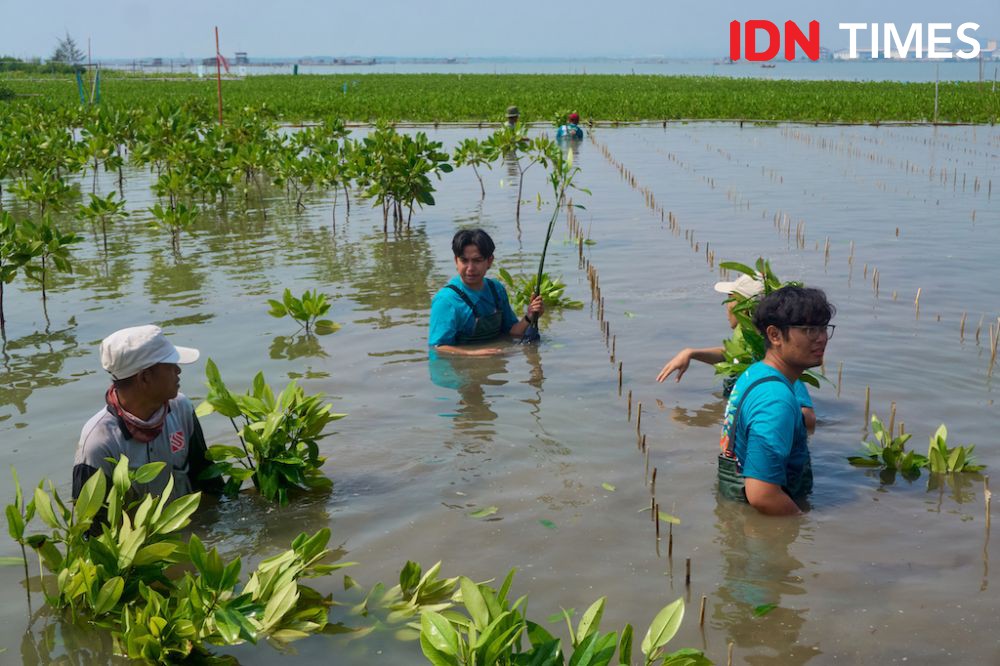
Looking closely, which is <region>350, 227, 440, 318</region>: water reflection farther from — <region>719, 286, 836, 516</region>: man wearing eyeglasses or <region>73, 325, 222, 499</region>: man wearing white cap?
<region>719, 286, 836, 516</region>: man wearing eyeglasses

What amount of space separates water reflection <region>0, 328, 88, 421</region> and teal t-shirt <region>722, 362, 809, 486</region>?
452 centimetres

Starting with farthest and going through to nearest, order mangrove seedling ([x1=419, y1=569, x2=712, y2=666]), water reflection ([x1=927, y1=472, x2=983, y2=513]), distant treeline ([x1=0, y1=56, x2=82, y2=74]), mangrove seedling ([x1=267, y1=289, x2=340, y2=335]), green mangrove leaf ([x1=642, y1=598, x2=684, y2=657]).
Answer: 1. distant treeline ([x1=0, y1=56, x2=82, y2=74])
2. mangrove seedling ([x1=267, y1=289, x2=340, y2=335])
3. water reflection ([x1=927, y1=472, x2=983, y2=513])
4. green mangrove leaf ([x1=642, y1=598, x2=684, y2=657])
5. mangrove seedling ([x1=419, y1=569, x2=712, y2=666])

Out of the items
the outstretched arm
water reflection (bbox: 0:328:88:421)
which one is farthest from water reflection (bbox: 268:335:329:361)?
the outstretched arm

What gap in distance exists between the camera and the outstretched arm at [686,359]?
5.61 m

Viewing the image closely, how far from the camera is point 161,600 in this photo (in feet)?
11.5

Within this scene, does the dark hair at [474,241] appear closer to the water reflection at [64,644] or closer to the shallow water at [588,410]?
the shallow water at [588,410]

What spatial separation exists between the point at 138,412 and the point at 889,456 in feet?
11.9

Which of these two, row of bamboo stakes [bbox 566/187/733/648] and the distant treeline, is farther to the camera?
the distant treeline

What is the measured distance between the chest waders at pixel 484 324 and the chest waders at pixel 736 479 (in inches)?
105

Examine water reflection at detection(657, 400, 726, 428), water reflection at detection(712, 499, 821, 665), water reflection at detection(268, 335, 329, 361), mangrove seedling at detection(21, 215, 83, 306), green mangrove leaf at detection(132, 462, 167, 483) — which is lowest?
water reflection at detection(712, 499, 821, 665)

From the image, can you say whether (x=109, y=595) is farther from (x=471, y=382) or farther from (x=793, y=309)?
(x=471, y=382)

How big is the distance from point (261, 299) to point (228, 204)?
21.5 feet

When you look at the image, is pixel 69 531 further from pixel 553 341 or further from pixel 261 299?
pixel 261 299

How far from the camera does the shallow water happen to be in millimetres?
4008
